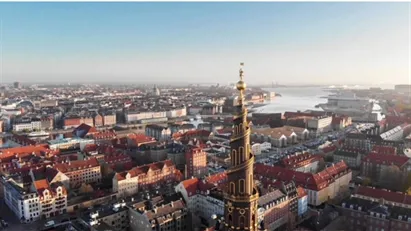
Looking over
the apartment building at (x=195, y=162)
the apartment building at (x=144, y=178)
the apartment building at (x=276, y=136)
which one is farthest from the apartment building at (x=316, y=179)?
the apartment building at (x=276, y=136)

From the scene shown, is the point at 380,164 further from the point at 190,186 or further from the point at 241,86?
the point at 241,86

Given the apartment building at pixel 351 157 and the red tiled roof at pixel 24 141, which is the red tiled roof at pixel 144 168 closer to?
the apartment building at pixel 351 157

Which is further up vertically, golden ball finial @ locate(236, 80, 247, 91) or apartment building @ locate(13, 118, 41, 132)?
golden ball finial @ locate(236, 80, 247, 91)

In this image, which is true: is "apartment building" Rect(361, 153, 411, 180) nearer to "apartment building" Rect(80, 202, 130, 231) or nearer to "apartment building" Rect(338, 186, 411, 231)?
"apartment building" Rect(338, 186, 411, 231)

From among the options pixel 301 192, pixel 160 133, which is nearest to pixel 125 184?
pixel 301 192

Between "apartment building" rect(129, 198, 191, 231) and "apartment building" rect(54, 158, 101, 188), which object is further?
"apartment building" rect(54, 158, 101, 188)

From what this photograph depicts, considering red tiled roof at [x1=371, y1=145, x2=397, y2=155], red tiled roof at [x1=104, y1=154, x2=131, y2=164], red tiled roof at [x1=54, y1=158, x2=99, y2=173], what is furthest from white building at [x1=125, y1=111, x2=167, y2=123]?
red tiled roof at [x1=371, y1=145, x2=397, y2=155]

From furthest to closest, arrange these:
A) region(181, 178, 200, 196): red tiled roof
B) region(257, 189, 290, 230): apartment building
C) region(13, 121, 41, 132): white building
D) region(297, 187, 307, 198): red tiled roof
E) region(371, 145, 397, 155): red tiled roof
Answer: region(13, 121, 41, 132): white building < region(371, 145, 397, 155): red tiled roof < region(297, 187, 307, 198): red tiled roof < region(181, 178, 200, 196): red tiled roof < region(257, 189, 290, 230): apartment building
